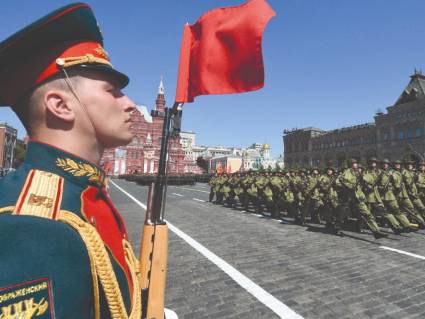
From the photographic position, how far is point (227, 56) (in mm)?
1629

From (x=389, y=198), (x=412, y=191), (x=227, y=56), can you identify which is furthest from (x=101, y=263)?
(x=412, y=191)

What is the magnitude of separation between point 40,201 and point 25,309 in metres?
0.31

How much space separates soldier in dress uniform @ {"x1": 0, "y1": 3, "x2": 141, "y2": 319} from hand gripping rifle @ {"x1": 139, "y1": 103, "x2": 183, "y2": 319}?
0.25 meters

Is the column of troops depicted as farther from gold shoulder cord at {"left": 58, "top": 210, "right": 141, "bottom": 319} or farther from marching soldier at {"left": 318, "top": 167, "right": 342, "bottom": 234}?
gold shoulder cord at {"left": 58, "top": 210, "right": 141, "bottom": 319}

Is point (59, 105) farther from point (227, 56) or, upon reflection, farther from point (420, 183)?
point (420, 183)

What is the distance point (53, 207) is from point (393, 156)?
51.6m

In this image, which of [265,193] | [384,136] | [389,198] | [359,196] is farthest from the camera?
[384,136]

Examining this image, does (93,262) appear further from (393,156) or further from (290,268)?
(393,156)

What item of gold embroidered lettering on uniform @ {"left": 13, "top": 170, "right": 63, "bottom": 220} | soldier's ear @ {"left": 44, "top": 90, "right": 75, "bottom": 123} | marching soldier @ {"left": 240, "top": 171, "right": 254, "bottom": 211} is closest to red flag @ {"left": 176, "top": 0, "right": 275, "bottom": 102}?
soldier's ear @ {"left": 44, "top": 90, "right": 75, "bottom": 123}

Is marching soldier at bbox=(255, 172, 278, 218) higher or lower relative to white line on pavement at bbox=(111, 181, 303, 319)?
higher

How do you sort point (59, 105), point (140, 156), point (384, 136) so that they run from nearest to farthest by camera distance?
1. point (59, 105)
2. point (384, 136)
3. point (140, 156)

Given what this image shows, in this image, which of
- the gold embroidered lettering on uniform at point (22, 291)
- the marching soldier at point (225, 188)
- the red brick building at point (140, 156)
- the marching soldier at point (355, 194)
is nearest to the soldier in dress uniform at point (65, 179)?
the gold embroidered lettering on uniform at point (22, 291)

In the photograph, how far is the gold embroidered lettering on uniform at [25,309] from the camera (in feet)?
1.91

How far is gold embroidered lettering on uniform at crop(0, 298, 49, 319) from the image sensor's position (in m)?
0.58
